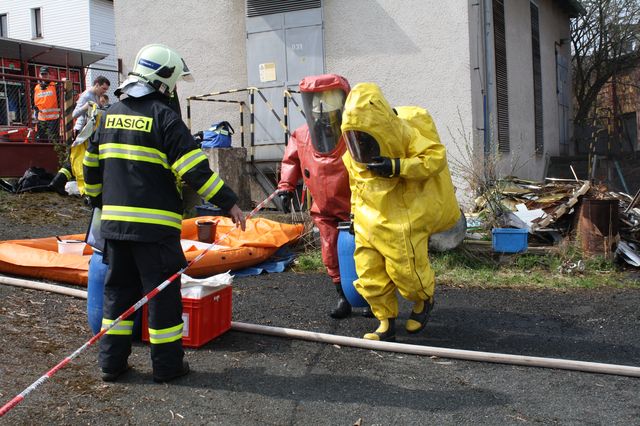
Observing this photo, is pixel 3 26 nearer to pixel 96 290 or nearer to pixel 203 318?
pixel 96 290

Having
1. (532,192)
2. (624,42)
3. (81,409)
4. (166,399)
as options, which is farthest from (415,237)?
(624,42)

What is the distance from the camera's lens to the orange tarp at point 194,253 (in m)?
6.16

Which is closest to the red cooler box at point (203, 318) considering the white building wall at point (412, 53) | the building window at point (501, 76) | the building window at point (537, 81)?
the white building wall at point (412, 53)

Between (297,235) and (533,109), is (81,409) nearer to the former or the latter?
(297,235)

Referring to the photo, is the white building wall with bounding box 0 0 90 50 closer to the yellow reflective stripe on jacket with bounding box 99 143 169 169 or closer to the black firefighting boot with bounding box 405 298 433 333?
the yellow reflective stripe on jacket with bounding box 99 143 169 169

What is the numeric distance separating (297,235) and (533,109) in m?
7.82

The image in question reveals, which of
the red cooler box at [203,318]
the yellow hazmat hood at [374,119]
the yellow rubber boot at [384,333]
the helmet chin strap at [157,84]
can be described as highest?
the helmet chin strap at [157,84]

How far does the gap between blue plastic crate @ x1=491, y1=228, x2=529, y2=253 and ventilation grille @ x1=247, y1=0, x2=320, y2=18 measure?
5.42m

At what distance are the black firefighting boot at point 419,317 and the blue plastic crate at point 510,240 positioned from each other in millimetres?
3137

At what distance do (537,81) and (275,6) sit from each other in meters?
6.24

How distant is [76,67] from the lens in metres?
17.8

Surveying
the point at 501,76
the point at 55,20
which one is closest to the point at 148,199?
the point at 501,76

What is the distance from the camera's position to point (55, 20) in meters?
32.0

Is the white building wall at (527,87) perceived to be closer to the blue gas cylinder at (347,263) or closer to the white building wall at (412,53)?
the white building wall at (412,53)
